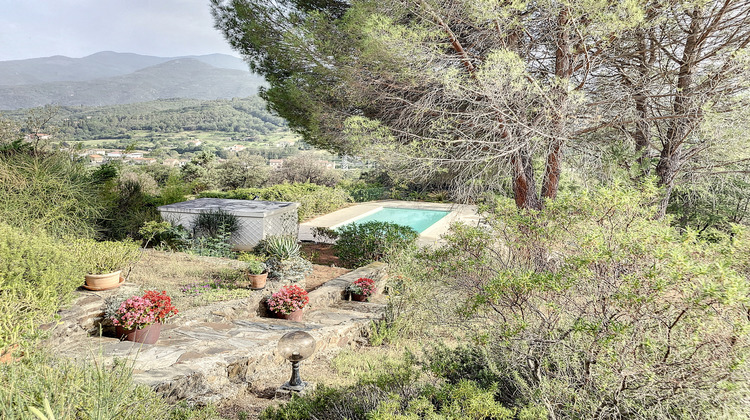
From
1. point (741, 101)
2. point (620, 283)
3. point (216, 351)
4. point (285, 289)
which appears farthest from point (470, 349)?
point (741, 101)

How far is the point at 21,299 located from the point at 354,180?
68.5 feet

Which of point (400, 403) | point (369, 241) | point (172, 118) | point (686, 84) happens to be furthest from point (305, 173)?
point (172, 118)

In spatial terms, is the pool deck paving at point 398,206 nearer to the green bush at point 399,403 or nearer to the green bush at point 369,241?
the green bush at point 369,241

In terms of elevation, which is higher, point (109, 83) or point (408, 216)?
point (109, 83)

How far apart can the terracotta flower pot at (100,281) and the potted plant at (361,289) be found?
3020 millimetres

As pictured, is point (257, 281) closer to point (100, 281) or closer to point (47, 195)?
point (100, 281)

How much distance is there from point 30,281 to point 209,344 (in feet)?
5.32

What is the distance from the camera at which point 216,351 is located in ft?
11.6

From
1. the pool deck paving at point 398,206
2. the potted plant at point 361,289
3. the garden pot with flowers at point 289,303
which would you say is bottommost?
the pool deck paving at point 398,206

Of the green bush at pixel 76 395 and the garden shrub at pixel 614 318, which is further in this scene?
the garden shrub at pixel 614 318

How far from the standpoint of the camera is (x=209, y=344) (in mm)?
3697

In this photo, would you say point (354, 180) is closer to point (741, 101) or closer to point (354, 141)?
point (354, 141)

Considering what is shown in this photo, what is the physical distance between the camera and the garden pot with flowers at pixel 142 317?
357cm

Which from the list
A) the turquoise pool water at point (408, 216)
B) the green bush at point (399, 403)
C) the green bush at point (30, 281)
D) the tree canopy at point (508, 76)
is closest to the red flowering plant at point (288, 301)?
the green bush at point (30, 281)
